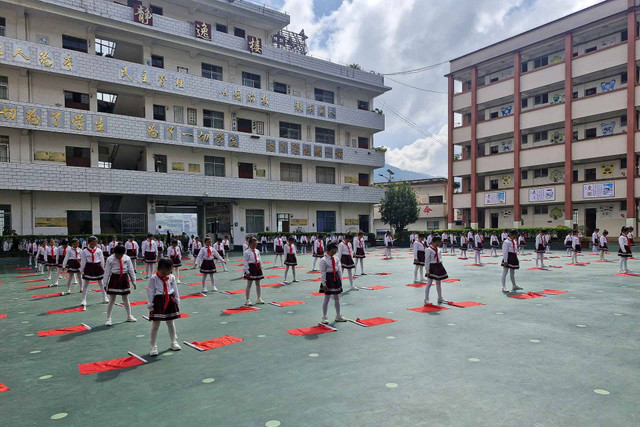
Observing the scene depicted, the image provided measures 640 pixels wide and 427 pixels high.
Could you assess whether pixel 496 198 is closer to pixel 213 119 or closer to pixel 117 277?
pixel 213 119

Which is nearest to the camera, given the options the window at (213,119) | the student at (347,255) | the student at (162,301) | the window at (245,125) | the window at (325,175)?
the student at (162,301)

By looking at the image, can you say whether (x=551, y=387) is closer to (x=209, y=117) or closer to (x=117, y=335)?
(x=117, y=335)

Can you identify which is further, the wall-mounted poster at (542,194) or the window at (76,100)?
the wall-mounted poster at (542,194)

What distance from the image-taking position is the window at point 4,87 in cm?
2491

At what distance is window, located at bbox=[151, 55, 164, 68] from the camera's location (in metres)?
30.4

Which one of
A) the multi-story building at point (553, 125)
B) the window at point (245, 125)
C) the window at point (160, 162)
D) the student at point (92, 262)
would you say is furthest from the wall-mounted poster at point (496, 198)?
the student at point (92, 262)

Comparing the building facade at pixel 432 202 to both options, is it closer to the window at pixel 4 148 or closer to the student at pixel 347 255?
the window at pixel 4 148

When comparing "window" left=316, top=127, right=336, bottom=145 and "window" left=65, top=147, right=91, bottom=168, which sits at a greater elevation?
"window" left=316, top=127, right=336, bottom=145

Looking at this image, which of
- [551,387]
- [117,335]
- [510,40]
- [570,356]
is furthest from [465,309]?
[510,40]

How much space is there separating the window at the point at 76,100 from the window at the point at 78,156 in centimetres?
270

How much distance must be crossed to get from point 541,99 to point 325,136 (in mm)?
19348

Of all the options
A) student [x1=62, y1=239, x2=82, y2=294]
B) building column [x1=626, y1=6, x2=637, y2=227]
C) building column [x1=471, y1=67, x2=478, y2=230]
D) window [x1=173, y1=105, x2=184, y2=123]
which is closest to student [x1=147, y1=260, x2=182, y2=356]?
student [x1=62, y1=239, x2=82, y2=294]

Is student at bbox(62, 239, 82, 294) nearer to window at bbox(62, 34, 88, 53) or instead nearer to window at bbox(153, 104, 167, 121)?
window at bbox(153, 104, 167, 121)

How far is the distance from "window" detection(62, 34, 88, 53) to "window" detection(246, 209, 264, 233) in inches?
635
